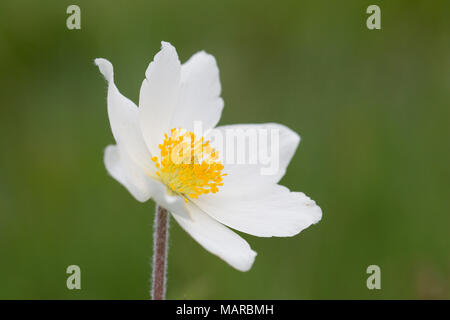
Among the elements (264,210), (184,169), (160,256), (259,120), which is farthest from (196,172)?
(259,120)

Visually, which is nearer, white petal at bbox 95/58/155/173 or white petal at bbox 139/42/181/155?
white petal at bbox 95/58/155/173

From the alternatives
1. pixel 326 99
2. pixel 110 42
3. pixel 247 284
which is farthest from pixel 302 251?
pixel 110 42

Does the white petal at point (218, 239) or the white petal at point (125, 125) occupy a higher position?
the white petal at point (125, 125)

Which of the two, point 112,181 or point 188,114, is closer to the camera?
point 188,114

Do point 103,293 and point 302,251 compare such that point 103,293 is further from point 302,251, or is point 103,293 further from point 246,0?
point 246,0

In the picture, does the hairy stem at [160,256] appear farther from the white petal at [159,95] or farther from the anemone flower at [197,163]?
the white petal at [159,95]

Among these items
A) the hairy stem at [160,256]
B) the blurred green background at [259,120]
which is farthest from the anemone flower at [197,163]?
the blurred green background at [259,120]

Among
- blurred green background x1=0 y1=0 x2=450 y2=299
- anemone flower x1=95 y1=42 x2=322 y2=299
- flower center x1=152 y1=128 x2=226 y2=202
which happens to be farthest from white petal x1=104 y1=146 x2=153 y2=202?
blurred green background x1=0 y1=0 x2=450 y2=299

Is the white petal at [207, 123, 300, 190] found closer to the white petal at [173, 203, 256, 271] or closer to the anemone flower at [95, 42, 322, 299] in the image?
the anemone flower at [95, 42, 322, 299]
